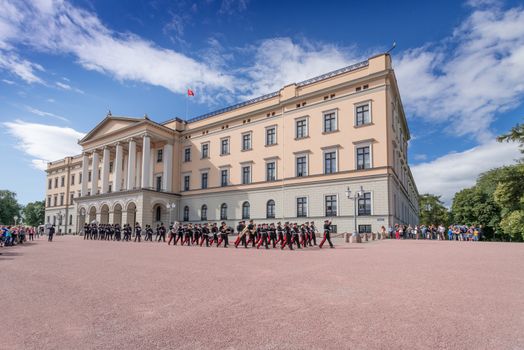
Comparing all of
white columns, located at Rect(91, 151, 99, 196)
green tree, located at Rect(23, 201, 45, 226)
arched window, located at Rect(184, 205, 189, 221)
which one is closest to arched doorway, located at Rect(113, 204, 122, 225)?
white columns, located at Rect(91, 151, 99, 196)

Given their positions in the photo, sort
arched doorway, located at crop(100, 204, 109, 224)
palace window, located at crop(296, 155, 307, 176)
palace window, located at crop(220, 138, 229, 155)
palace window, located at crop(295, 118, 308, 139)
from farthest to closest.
Result: arched doorway, located at crop(100, 204, 109, 224), palace window, located at crop(220, 138, 229, 155), palace window, located at crop(295, 118, 308, 139), palace window, located at crop(296, 155, 307, 176)

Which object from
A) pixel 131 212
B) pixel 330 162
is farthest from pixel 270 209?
pixel 131 212

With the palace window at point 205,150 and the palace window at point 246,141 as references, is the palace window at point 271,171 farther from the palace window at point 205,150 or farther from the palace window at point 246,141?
the palace window at point 205,150

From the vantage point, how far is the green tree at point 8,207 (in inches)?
3241

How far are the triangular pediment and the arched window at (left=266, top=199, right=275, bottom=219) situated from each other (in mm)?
19982

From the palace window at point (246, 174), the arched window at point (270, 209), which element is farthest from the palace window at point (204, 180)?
the arched window at point (270, 209)

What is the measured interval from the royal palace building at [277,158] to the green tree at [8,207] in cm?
4697

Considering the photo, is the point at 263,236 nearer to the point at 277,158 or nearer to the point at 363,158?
the point at 363,158

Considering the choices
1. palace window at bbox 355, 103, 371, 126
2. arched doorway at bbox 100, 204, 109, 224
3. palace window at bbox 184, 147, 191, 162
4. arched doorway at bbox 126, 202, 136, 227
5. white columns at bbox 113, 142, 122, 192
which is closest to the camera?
palace window at bbox 355, 103, 371, 126

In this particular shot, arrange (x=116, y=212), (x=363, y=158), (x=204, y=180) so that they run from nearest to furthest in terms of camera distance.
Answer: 1. (x=363, y=158)
2. (x=204, y=180)
3. (x=116, y=212)

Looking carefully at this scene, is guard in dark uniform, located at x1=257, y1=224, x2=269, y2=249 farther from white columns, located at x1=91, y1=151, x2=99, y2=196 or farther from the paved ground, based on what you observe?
white columns, located at x1=91, y1=151, x2=99, y2=196

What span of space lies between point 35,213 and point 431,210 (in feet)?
316

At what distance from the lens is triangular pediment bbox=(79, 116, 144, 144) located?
150 ft

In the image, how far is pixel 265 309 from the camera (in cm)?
591
